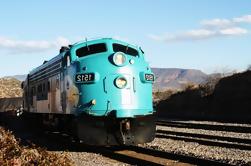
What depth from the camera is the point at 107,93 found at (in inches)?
543

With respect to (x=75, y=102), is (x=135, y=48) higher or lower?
higher

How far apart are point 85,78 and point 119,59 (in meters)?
1.20

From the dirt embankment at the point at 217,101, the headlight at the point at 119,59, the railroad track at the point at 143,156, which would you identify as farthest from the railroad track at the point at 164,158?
the dirt embankment at the point at 217,101

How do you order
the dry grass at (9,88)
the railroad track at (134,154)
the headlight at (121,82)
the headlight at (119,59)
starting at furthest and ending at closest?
1. the dry grass at (9,88)
2. the headlight at (119,59)
3. the headlight at (121,82)
4. the railroad track at (134,154)

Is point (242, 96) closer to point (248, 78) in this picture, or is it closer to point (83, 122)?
point (248, 78)

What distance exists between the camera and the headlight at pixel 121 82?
13.9 m

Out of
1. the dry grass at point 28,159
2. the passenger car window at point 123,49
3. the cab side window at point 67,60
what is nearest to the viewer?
the dry grass at point 28,159

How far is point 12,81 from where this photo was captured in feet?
378

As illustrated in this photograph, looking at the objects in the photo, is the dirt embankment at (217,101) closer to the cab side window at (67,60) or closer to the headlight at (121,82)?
the cab side window at (67,60)

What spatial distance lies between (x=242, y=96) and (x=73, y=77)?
2883 cm

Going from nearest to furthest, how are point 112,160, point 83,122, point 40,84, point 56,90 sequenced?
1. point 112,160
2. point 83,122
3. point 56,90
4. point 40,84

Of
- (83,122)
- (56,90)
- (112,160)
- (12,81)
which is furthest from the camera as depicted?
(12,81)

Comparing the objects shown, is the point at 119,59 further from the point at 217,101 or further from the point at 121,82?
the point at 217,101

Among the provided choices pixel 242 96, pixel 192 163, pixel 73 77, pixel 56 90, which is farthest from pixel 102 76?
pixel 242 96
